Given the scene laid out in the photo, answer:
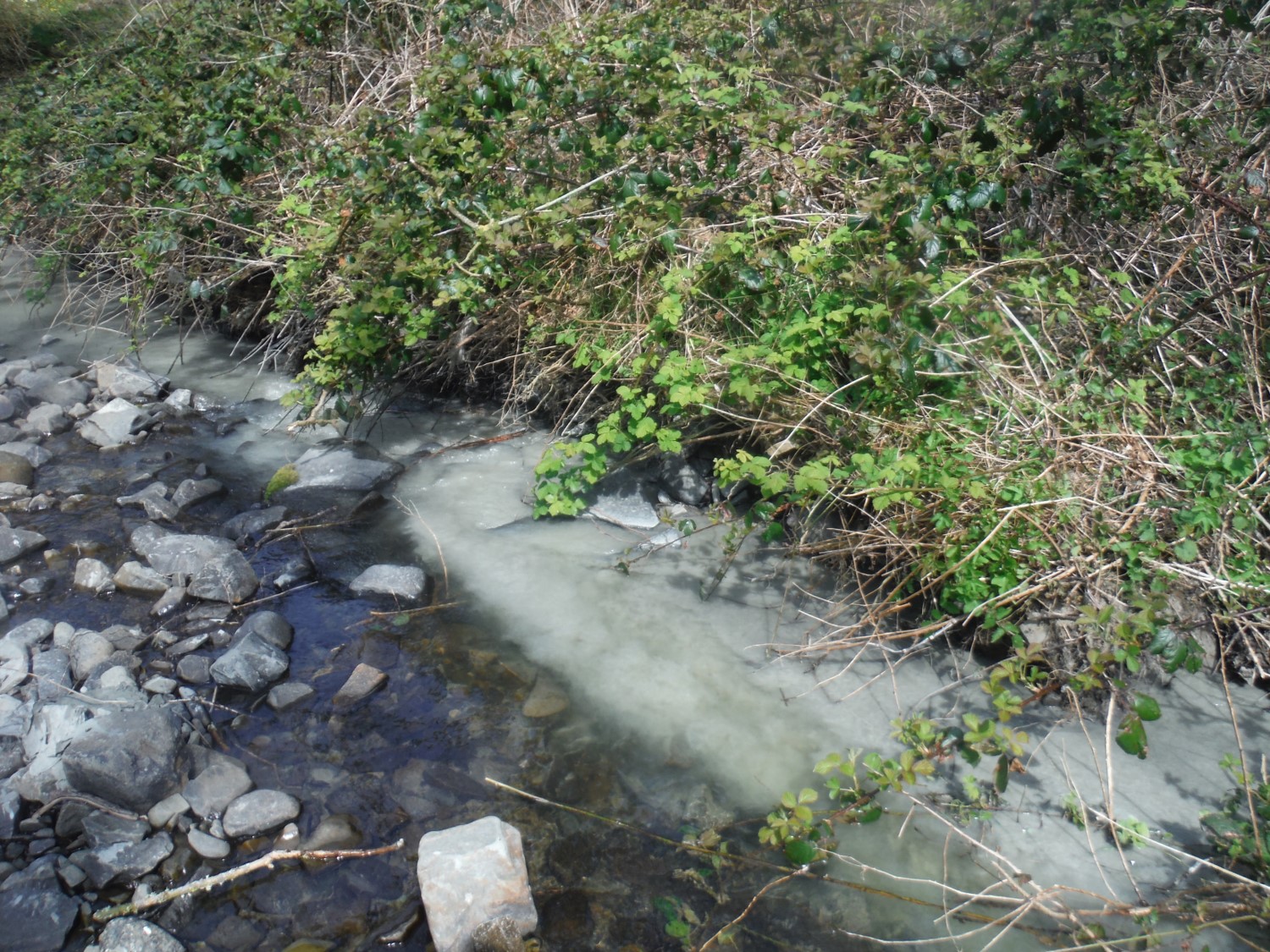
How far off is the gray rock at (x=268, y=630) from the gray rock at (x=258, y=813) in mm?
730

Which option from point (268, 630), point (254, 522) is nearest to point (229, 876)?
point (268, 630)

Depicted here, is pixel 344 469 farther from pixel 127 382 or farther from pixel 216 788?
pixel 216 788

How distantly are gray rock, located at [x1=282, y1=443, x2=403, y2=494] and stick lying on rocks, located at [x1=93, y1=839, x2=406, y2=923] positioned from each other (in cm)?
219

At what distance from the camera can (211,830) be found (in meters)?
2.68

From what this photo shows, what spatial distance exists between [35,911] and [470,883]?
106 centimetres

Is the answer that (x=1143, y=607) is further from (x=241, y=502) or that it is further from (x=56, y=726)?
(x=241, y=502)

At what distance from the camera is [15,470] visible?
455cm

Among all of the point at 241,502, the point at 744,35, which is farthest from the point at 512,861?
the point at 744,35

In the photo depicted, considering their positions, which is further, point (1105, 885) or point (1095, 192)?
point (1095, 192)

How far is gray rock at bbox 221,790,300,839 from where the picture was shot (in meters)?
2.68

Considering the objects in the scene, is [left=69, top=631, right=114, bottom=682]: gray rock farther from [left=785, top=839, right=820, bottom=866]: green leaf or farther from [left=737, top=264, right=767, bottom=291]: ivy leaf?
[left=737, top=264, right=767, bottom=291]: ivy leaf

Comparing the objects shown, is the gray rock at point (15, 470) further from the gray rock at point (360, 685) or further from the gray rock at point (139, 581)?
the gray rock at point (360, 685)

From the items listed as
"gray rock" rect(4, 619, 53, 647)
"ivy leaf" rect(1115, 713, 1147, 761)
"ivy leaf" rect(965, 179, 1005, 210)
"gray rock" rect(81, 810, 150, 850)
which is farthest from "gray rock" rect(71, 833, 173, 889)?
"ivy leaf" rect(965, 179, 1005, 210)

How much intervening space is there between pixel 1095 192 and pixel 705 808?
→ 2.95 metres
